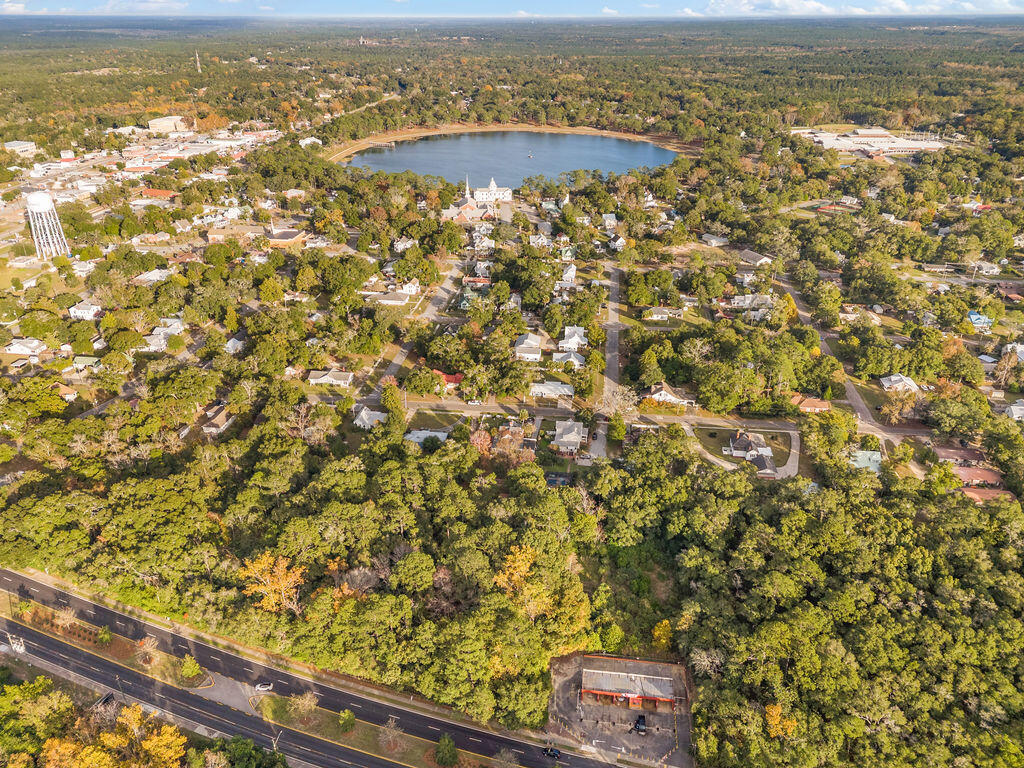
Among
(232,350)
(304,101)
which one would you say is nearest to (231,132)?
(304,101)

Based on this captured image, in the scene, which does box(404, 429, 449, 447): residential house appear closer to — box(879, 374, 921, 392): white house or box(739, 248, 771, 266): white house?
box(879, 374, 921, 392): white house

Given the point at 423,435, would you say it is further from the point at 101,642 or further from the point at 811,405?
the point at 811,405

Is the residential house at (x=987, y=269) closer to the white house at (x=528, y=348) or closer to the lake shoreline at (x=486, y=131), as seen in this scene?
the white house at (x=528, y=348)

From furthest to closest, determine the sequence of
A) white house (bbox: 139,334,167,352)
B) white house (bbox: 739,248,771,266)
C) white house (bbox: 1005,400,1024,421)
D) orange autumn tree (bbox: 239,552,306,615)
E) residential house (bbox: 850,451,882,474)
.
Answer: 1. white house (bbox: 739,248,771,266)
2. white house (bbox: 139,334,167,352)
3. white house (bbox: 1005,400,1024,421)
4. residential house (bbox: 850,451,882,474)
5. orange autumn tree (bbox: 239,552,306,615)

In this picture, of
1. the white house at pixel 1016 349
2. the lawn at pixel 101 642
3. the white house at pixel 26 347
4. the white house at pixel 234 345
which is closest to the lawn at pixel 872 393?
the white house at pixel 1016 349

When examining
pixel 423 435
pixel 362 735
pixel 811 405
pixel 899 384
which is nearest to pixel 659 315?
pixel 811 405

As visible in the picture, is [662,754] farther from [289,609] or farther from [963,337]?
[963,337]


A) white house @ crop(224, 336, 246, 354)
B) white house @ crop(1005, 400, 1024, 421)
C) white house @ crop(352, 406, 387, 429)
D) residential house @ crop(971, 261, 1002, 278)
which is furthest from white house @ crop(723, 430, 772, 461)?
residential house @ crop(971, 261, 1002, 278)
